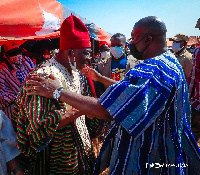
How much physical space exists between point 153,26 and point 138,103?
633mm

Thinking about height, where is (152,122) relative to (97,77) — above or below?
below

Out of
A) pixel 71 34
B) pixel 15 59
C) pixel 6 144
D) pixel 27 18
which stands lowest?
pixel 6 144

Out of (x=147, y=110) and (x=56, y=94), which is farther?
(x=56, y=94)

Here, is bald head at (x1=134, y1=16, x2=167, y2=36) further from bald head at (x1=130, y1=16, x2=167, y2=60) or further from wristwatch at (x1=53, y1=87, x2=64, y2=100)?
wristwatch at (x1=53, y1=87, x2=64, y2=100)

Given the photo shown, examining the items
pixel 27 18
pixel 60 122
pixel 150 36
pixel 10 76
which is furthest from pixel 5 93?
pixel 150 36

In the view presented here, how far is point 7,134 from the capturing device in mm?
1586

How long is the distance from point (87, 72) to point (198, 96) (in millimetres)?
2245

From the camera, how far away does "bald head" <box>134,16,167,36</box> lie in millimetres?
1393

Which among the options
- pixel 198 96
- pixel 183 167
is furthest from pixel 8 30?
pixel 198 96

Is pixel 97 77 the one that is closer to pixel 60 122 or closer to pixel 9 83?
pixel 60 122

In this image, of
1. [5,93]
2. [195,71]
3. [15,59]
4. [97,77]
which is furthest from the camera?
[15,59]

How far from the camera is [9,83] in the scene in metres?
3.43

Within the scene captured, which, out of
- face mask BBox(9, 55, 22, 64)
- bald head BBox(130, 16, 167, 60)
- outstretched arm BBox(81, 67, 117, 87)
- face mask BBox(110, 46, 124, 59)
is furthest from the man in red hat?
face mask BBox(110, 46, 124, 59)

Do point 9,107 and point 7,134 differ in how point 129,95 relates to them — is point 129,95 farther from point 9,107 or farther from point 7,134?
point 9,107
